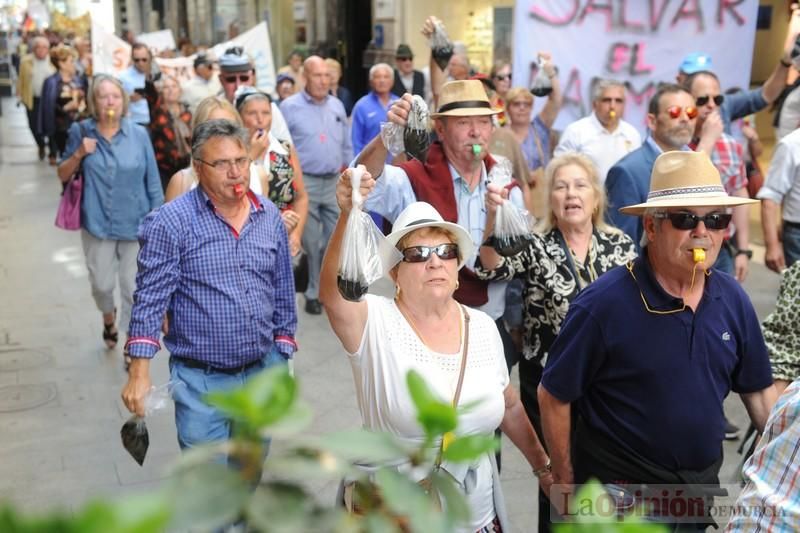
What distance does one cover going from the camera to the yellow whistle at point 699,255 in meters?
2.96

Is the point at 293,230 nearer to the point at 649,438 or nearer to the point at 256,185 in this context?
the point at 256,185

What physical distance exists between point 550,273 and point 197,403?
1638 millimetres

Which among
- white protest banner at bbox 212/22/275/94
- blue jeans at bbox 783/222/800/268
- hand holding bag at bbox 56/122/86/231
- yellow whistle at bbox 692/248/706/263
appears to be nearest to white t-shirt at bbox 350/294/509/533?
yellow whistle at bbox 692/248/706/263

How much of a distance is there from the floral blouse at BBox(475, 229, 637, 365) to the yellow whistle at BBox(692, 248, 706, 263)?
41.9 inches

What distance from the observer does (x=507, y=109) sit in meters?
7.74

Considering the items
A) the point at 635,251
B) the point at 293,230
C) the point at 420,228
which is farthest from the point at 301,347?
the point at 420,228

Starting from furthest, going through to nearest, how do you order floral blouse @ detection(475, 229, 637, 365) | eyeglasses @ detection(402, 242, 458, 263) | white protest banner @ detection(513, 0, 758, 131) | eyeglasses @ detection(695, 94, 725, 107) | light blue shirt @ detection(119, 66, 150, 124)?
light blue shirt @ detection(119, 66, 150, 124) < white protest banner @ detection(513, 0, 758, 131) < eyeglasses @ detection(695, 94, 725, 107) < floral blouse @ detection(475, 229, 637, 365) < eyeglasses @ detection(402, 242, 458, 263)

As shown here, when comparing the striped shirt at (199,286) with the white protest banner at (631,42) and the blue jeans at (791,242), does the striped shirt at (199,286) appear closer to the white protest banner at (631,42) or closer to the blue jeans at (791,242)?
the blue jeans at (791,242)

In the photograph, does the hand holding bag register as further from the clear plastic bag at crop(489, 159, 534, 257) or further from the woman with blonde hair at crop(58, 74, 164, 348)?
the clear plastic bag at crop(489, 159, 534, 257)

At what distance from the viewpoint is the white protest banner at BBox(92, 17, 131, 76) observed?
13.8 meters

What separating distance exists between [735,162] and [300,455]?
231 inches

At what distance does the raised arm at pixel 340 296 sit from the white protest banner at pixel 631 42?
5.26m

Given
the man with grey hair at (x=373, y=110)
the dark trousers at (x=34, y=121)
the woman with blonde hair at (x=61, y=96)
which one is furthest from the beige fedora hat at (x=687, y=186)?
the dark trousers at (x=34, y=121)

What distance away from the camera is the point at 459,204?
452 cm
